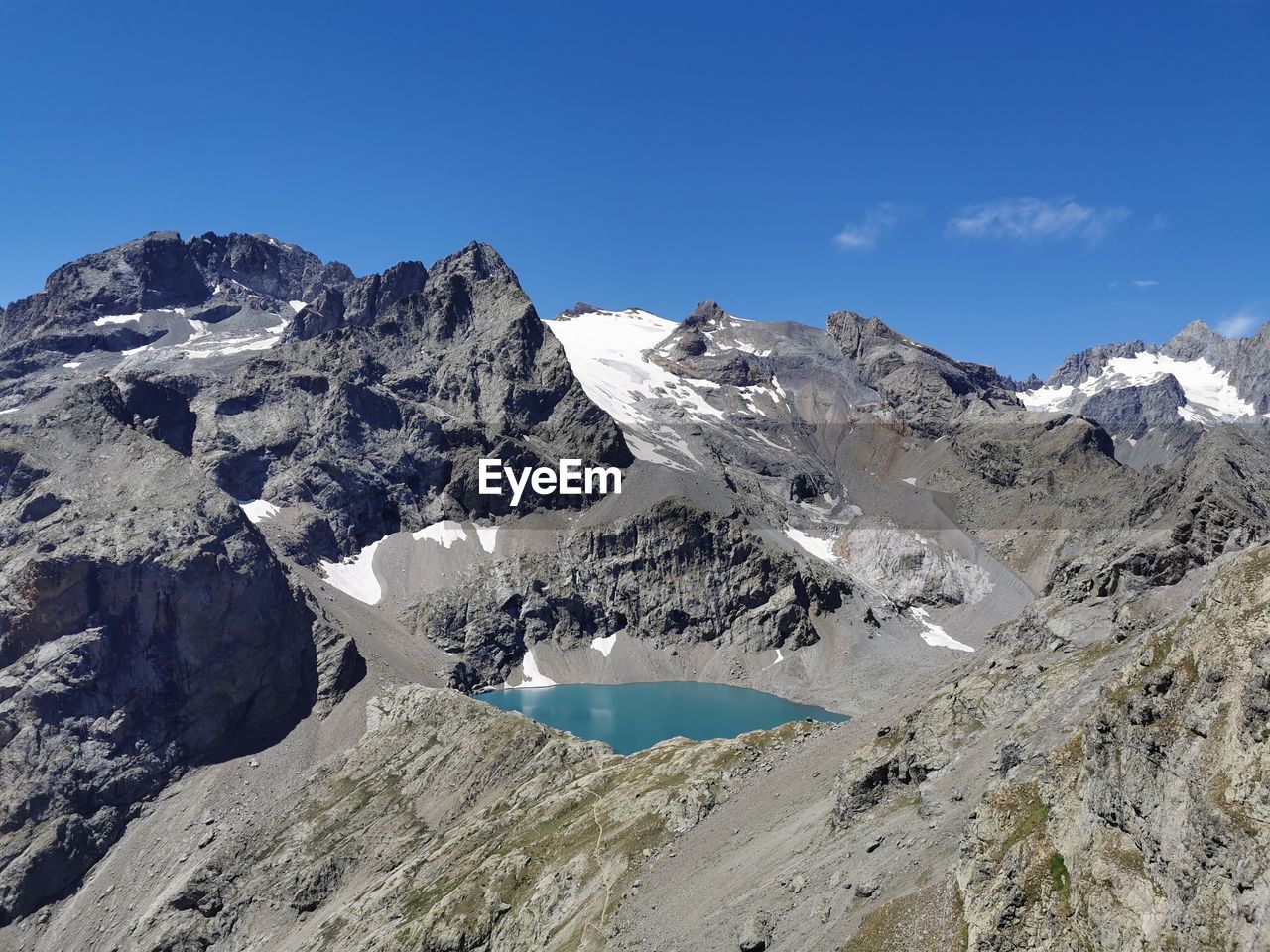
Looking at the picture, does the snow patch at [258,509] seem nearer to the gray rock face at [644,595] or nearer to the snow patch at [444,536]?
the snow patch at [444,536]

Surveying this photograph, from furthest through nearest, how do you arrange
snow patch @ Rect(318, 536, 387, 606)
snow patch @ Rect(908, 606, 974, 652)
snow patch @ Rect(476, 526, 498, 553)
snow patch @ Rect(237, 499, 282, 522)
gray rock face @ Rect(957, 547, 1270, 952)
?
snow patch @ Rect(476, 526, 498, 553) < snow patch @ Rect(237, 499, 282, 522) < snow patch @ Rect(318, 536, 387, 606) < snow patch @ Rect(908, 606, 974, 652) < gray rock face @ Rect(957, 547, 1270, 952)

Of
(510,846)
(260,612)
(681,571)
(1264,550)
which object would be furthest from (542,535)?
(1264,550)

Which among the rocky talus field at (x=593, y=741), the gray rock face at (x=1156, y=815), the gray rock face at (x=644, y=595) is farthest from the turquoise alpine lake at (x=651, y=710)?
the gray rock face at (x=1156, y=815)

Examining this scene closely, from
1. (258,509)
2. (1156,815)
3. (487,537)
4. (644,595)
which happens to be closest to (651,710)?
(644,595)

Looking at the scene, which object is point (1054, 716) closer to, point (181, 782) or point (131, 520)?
point (181, 782)

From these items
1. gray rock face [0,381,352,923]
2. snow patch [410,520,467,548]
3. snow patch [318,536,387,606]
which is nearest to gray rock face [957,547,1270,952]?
gray rock face [0,381,352,923]

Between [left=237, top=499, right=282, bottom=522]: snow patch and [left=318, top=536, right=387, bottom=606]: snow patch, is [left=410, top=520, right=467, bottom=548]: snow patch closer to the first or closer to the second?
[left=318, top=536, right=387, bottom=606]: snow patch
